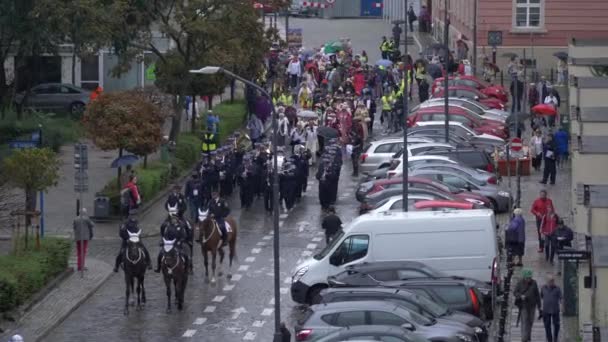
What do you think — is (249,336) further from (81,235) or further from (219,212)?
(81,235)

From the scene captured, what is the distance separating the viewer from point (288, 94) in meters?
65.7

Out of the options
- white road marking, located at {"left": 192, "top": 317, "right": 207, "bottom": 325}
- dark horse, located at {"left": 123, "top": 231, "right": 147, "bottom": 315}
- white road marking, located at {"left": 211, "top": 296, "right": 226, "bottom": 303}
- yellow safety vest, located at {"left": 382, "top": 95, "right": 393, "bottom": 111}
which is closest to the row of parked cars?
white road marking, located at {"left": 211, "top": 296, "right": 226, "bottom": 303}

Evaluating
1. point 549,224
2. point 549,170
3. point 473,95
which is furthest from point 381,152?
point 549,224

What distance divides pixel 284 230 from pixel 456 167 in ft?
18.0

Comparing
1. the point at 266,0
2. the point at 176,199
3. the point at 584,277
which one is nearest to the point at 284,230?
the point at 176,199

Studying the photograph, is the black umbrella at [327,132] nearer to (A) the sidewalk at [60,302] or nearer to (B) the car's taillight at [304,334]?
(A) the sidewalk at [60,302]

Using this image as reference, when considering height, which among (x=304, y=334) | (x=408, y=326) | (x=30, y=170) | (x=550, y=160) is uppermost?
(x=30, y=170)

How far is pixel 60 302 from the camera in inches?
1401

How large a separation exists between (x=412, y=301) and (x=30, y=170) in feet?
40.3

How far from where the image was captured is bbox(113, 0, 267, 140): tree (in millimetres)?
52781

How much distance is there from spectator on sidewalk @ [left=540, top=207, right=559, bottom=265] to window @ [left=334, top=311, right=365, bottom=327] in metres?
10.3

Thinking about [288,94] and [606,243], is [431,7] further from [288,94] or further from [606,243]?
[606,243]

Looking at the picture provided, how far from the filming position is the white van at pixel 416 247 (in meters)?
35.0

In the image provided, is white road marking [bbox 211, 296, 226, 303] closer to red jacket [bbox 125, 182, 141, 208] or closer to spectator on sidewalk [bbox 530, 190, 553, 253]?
spectator on sidewalk [bbox 530, 190, 553, 253]
